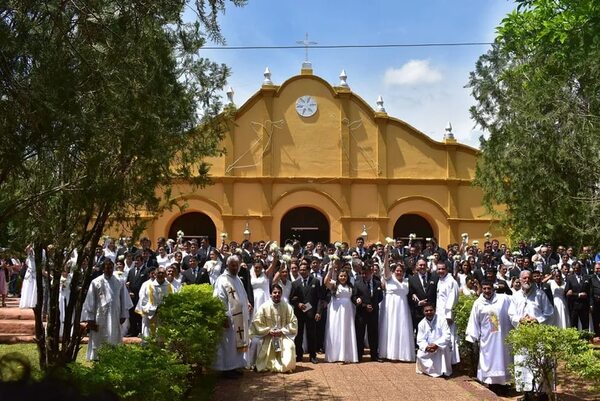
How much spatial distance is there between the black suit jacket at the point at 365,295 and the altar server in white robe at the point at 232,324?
8.07ft

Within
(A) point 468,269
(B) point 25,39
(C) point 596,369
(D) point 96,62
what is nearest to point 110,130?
(D) point 96,62

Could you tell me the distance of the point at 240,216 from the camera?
25.5 meters

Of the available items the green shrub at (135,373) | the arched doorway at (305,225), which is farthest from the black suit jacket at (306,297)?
the arched doorway at (305,225)

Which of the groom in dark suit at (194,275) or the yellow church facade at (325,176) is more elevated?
the yellow church facade at (325,176)

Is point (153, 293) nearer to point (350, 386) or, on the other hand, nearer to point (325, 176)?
point (350, 386)

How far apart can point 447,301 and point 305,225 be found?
15.3m

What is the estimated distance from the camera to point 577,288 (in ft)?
47.7

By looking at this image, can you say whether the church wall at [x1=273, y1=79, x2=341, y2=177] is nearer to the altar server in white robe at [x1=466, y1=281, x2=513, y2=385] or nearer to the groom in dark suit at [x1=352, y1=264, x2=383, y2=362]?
the groom in dark suit at [x1=352, y1=264, x2=383, y2=362]

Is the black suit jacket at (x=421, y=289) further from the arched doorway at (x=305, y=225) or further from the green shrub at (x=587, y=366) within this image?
the arched doorway at (x=305, y=225)

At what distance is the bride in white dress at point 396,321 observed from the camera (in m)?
12.2

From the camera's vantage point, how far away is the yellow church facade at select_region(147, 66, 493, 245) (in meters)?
25.7

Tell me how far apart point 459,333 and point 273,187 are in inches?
610

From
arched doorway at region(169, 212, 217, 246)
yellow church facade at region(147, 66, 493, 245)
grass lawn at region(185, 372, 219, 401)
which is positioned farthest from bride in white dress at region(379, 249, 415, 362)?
arched doorway at region(169, 212, 217, 246)

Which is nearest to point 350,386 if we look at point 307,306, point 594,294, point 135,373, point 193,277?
point 307,306
